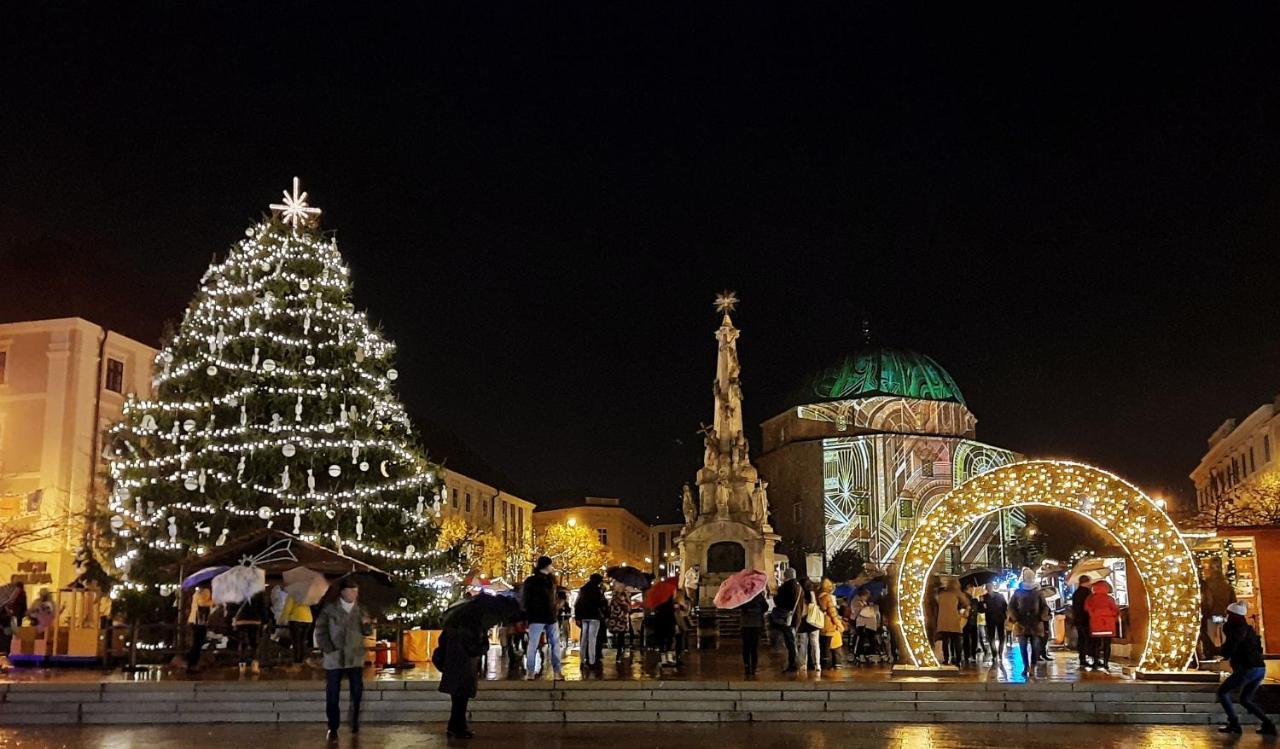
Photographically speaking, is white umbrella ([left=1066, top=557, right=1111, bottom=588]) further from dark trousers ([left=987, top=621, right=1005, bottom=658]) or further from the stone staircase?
the stone staircase

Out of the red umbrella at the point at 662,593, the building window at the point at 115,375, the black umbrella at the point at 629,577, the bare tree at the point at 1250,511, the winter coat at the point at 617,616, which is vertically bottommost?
the winter coat at the point at 617,616

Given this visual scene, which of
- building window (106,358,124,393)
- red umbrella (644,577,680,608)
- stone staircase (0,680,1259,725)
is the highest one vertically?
building window (106,358,124,393)

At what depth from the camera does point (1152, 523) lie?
18.8m

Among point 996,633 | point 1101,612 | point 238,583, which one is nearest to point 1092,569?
point 996,633

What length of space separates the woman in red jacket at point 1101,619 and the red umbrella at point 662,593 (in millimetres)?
7584

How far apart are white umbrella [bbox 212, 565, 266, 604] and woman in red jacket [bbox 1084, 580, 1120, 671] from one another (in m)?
14.4

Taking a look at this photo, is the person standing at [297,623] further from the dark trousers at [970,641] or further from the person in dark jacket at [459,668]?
the dark trousers at [970,641]

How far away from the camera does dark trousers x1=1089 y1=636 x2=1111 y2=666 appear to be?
20969 mm

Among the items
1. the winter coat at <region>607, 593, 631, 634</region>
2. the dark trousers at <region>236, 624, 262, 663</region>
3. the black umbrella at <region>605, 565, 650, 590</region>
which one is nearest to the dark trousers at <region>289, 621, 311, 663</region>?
the dark trousers at <region>236, 624, 262, 663</region>

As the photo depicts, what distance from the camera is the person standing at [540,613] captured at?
18234 mm

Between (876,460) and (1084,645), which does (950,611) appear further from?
(876,460)

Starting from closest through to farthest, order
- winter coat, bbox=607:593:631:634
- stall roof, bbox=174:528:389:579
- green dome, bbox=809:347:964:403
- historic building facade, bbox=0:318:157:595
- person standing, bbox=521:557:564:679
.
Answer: person standing, bbox=521:557:564:679 < stall roof, bbox=174:528:389:579 < winter coat, bbox=607:593:631:634 < historic building facade, bbox=0:318:157:595 < green dome, bbox=809:347:964:403

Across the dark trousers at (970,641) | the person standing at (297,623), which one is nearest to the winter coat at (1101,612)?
the dark trousers at (970,641)

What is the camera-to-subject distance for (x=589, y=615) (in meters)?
20.8
